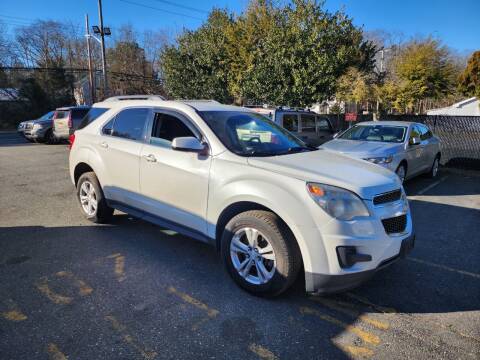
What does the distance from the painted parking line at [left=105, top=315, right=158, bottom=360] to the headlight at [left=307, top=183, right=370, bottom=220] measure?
170 cm

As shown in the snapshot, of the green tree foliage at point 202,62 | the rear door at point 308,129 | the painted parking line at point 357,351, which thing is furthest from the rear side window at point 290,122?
the green tree foliage at point 202,62

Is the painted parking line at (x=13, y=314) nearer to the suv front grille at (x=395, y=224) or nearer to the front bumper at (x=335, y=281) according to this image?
the front bumper at (x=335, y=281)

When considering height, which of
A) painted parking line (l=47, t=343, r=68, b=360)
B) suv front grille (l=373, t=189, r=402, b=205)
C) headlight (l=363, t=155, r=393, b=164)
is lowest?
painted parking line (l=47, t=343, r=68, b=360)

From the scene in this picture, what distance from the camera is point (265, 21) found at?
1667 cm

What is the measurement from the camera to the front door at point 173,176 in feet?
11.9

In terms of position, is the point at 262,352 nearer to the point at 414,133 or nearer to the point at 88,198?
the point at 88,198

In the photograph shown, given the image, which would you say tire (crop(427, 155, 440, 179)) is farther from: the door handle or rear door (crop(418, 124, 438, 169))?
the door handle

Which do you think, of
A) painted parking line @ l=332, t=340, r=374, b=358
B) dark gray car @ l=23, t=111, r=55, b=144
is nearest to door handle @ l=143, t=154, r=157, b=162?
painted parking line @ l=332, t=340, r=374, b=358

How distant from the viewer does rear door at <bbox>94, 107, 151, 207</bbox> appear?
14.2 ft

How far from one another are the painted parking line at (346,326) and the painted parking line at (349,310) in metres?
0.15

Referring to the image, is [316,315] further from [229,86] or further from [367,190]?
[229,86]

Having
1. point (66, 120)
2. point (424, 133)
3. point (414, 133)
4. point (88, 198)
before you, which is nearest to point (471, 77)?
point (424, 133)

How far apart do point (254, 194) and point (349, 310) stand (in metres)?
1.33

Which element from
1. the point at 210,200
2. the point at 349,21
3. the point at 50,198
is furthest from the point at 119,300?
the point at 349,21
